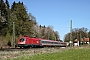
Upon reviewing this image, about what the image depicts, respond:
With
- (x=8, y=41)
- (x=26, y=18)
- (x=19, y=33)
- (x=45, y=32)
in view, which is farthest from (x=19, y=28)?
(x=45, y=32)

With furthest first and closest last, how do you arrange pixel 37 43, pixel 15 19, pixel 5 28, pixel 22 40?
1. pixel 15 19
2. pixel 5 28
3. pixel 37 43
4. pixel 22 40

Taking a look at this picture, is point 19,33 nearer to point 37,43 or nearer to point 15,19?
point 15,19

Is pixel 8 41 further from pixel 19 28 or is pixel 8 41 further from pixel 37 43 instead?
pixel 19 28

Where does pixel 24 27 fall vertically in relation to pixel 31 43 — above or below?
above

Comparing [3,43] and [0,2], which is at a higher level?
[0,2]

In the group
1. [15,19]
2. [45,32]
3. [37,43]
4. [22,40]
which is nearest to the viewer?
[22,40]

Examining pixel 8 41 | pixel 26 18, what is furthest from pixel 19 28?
pixel 8 41

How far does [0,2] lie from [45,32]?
59828 mm

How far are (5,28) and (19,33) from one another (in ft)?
20.1

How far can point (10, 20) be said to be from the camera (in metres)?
95.9

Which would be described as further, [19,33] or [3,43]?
[19,33]

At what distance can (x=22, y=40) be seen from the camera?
5791 centimetres

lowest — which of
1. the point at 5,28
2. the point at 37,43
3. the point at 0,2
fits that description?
the point at 37,43

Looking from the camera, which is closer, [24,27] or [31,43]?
[31,43]
